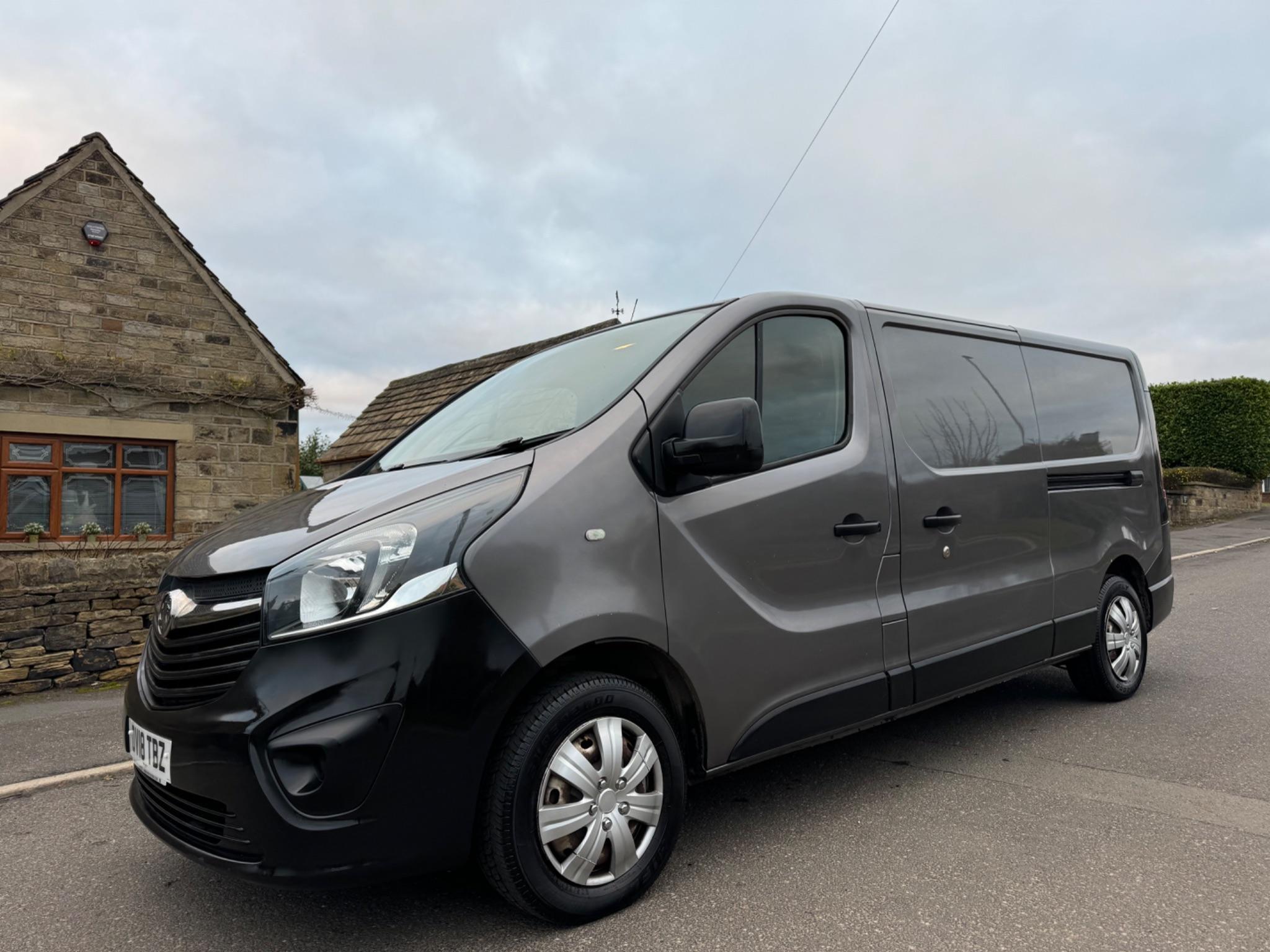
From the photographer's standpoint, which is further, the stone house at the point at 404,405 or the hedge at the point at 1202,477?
the hedge at the point at 1202,477

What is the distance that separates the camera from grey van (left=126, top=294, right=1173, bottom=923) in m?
2.17

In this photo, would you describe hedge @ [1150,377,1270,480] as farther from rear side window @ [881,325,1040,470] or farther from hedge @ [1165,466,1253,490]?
rear side window @ [881,325,1040,470]

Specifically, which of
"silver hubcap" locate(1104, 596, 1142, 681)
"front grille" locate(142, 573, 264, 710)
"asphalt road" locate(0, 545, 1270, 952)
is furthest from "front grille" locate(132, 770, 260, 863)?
"silver hubcap" locate(1104, 596, 1142, 681)

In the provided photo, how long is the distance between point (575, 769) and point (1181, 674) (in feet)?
15.6

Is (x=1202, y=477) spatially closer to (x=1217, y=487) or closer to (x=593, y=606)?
(x=1217, y=487)

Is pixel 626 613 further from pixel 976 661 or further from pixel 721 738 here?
pixel 976 661

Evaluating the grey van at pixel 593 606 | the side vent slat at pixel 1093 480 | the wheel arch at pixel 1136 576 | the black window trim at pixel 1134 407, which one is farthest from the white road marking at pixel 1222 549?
the grey van at pixel 593 606

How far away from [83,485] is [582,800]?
1201cm

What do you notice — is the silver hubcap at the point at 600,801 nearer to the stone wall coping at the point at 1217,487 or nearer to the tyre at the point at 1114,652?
the tyre at the point at 1114,652

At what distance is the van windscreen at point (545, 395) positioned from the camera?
2986mm

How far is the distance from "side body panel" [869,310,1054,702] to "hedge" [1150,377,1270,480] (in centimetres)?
1993

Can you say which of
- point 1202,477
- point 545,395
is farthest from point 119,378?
point 1202,477

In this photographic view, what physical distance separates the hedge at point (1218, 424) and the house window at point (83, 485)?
21.2 m

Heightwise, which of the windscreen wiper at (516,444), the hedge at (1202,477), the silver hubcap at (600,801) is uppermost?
the hedge at (1202,477)
